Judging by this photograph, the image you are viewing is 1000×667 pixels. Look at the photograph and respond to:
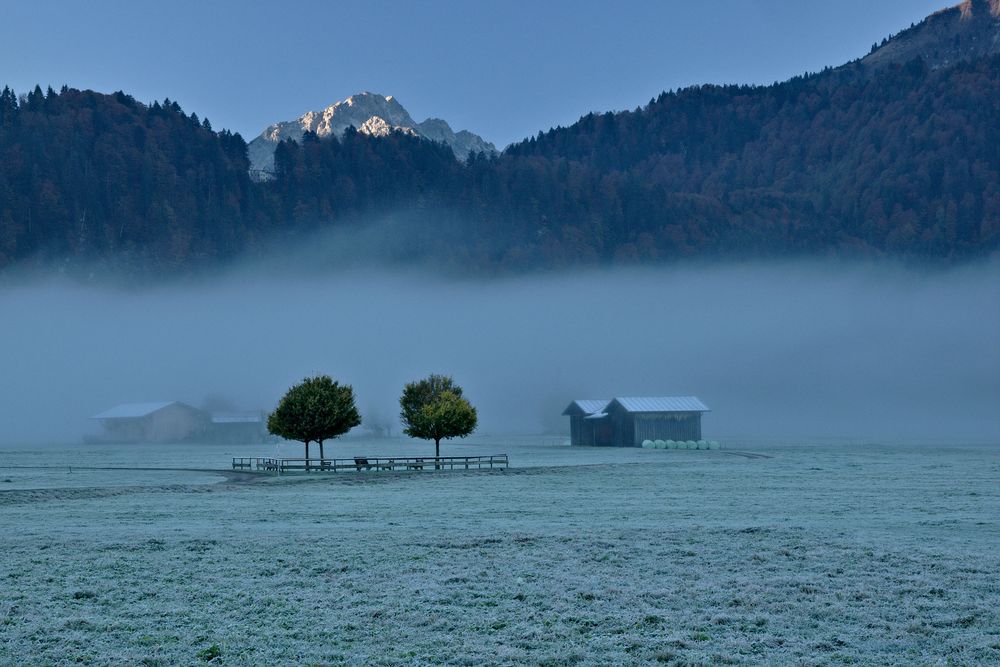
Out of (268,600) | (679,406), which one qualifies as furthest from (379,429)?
(268,600)

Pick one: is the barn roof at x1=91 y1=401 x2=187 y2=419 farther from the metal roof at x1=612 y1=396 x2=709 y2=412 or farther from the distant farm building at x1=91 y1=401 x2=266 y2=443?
the metal roof at x1=612 y1=396 x2=709 y2=412

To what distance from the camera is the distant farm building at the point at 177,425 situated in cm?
14588

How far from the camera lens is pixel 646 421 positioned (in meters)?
104

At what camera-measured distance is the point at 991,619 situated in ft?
56.9

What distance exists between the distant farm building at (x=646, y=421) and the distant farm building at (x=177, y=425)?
67876 mm

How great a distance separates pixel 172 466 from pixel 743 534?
5810cm

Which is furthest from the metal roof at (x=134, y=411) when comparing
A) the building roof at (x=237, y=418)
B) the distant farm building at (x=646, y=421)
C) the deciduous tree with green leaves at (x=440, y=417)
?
the deciduous tree with green leaves at (x=440, y=417)

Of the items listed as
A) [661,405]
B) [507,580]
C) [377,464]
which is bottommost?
[507,580]

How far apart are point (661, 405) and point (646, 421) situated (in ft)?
10.0

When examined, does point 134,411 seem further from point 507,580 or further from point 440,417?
point 507,580

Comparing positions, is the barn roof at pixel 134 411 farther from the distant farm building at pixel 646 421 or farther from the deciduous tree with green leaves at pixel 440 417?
the deciduous tree with green leaves at pixel 440 417

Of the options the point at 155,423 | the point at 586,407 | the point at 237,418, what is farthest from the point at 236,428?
the point at 586,407

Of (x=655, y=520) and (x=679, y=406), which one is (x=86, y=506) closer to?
(x=655, y=520)

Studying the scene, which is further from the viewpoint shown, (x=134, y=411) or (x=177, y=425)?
(x=134, y=411)
